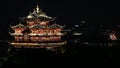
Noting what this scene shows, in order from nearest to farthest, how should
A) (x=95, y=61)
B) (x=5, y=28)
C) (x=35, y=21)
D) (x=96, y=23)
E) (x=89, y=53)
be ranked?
(x=95, y=61)
(x=89, y=53)
(x=35, y=21)
(x=5, y=28)
(x=96, y=23)

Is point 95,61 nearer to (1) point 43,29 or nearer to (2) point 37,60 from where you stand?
(2) point 37,60

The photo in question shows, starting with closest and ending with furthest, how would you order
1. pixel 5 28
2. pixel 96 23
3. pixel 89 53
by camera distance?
pixel 89 53 < pixel 5 28 < pixel 96 23

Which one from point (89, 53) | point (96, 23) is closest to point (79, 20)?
point (96, 23)

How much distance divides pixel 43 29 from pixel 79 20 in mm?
73808

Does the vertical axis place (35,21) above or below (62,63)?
above

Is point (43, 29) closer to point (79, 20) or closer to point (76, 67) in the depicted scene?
point (76, 67)

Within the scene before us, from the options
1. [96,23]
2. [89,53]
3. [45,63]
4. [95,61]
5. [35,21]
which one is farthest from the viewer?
[96,23]

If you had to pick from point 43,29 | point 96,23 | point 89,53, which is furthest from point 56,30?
point 96,23

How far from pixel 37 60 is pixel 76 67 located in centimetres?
254

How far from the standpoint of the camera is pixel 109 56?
65.0 ft

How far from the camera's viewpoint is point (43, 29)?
139 feet

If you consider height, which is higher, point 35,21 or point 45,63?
point 35,21

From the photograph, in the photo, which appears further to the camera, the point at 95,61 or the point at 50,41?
the point at 50,41

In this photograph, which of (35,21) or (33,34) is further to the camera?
(35,21)
